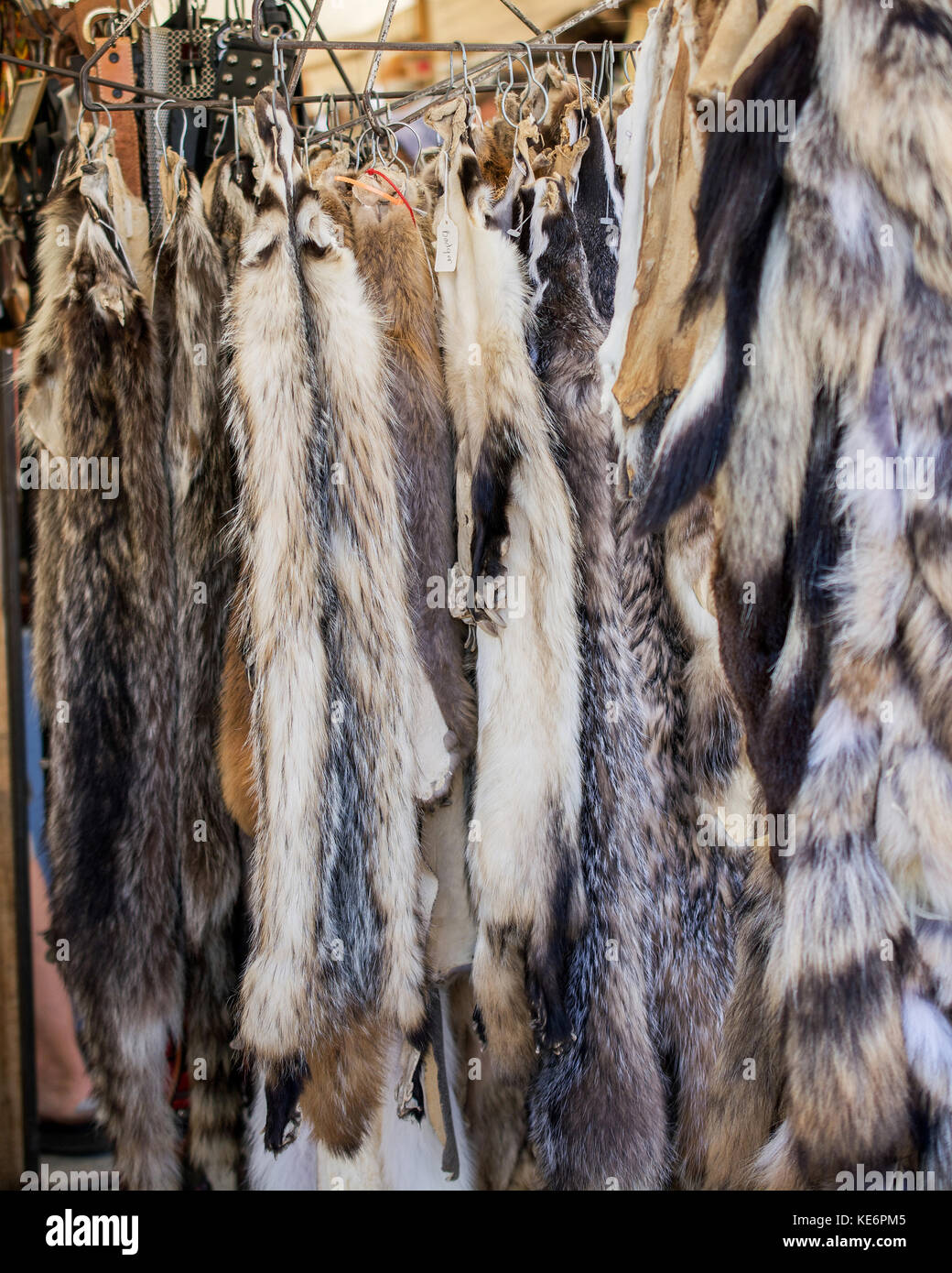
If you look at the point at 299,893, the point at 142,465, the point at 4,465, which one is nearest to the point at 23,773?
the point at 4,465

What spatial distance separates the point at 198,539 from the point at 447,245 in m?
0.48

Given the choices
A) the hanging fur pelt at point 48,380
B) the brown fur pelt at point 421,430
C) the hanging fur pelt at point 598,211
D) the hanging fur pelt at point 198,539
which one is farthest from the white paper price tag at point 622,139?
the hanging fur pelt at point 48,380

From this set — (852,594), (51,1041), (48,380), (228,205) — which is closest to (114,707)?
(48,380)

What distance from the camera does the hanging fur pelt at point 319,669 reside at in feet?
2.84

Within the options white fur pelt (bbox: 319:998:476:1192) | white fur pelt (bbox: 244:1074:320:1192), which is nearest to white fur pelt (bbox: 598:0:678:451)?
white fur pelt (bbox: 319:998:476:1192)

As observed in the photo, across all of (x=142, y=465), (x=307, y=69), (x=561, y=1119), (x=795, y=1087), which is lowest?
(x=561, y=1119)

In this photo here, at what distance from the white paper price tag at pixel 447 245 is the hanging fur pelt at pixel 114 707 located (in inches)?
14.8

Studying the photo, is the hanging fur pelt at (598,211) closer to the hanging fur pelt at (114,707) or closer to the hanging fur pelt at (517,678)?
the hanging fur pelt at (517,678)

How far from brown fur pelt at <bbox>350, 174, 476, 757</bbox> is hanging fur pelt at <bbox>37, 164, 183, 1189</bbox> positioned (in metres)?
0.31

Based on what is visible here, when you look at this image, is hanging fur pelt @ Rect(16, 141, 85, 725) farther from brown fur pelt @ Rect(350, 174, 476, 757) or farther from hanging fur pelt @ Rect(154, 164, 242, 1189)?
brown fur pelt @ Rect(350, 174, 476, 757)

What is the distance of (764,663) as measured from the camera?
28.3 inches

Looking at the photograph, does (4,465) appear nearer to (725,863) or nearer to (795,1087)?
(725,863)

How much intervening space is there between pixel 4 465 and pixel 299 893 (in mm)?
1105

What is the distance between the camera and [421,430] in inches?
39.0
